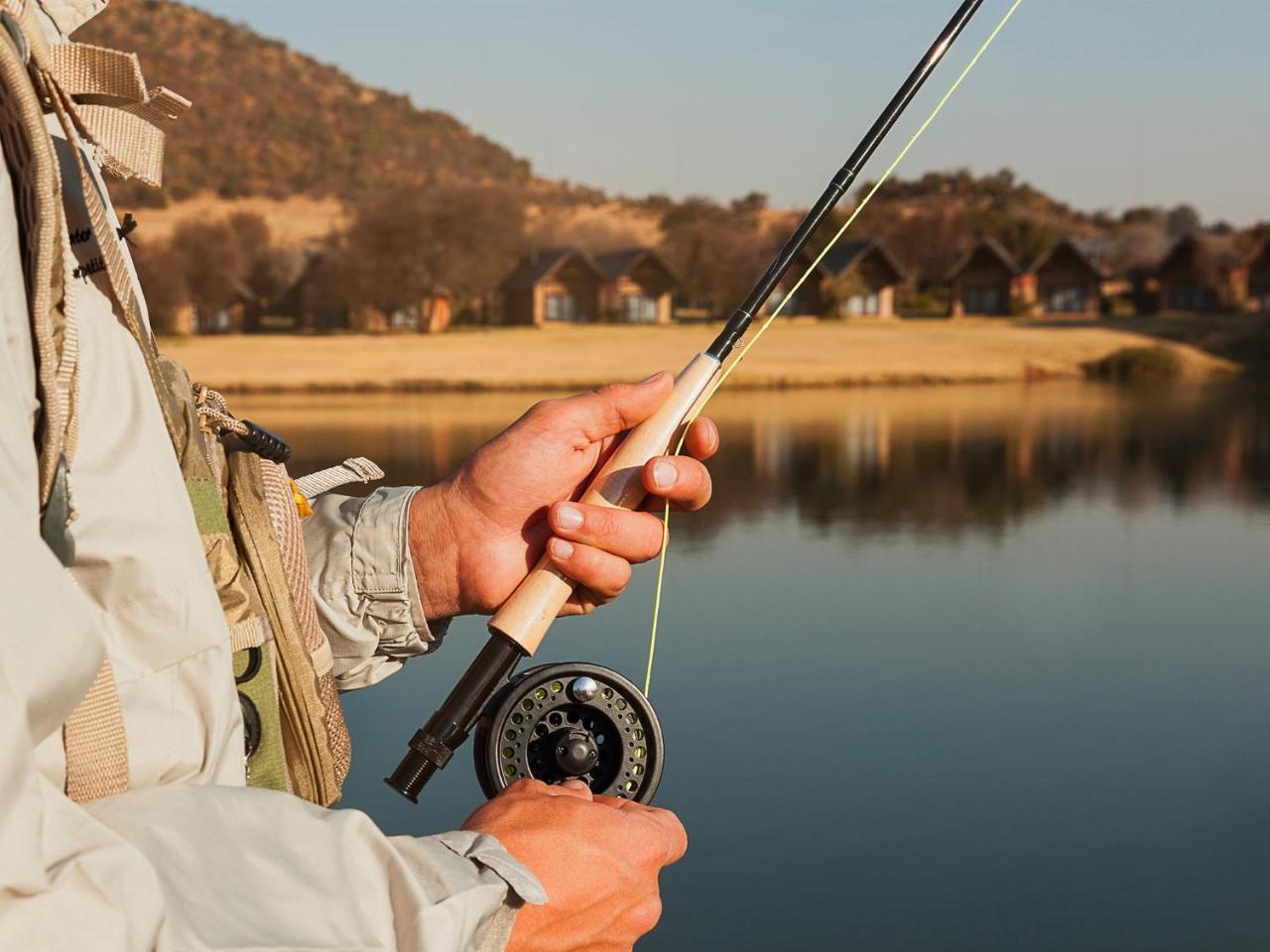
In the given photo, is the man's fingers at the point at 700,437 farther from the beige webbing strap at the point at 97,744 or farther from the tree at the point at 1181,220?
the tree at the point at 1181,220

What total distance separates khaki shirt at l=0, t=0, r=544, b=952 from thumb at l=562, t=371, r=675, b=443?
0.64 m

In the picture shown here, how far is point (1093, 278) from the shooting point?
95.9 feet

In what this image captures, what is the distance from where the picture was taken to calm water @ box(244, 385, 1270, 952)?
8.95 feet

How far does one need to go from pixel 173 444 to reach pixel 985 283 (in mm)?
29327

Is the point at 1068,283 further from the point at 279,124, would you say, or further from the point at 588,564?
the point at 279,124

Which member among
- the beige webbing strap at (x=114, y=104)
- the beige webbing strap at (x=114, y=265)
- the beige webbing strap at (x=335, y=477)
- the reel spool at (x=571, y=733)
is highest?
the beige webbing strap at (x=114, y=104)

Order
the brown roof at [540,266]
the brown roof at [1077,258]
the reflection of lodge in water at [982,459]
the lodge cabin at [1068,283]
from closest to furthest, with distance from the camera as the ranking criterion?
the reflection of lodge in water at [982,459]
the brown roof at [540,266]
the brown roof at [1077,258]
the lodge cabin at [1068,283]

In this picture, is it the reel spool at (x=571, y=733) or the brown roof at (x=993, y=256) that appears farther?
the brown roof at (x=993, y=256)

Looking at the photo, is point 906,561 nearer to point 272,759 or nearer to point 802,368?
point 272,759

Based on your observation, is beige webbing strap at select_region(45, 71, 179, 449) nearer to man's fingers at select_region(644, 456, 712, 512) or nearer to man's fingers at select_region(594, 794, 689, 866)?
man's fingers at select_region(594, 794, 689, 866)

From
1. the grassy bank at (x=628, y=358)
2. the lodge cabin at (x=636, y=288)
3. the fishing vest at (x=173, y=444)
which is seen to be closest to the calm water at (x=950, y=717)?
the fishing vest at (x=173, y=444)

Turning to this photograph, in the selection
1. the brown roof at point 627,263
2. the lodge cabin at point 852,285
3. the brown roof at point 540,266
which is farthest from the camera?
the brown roof at point 627,263

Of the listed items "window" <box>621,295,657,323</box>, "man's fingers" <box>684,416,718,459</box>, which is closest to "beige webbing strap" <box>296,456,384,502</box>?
"man's fingers" <box>684,416,718,459</box>

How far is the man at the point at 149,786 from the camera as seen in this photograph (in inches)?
27.0
